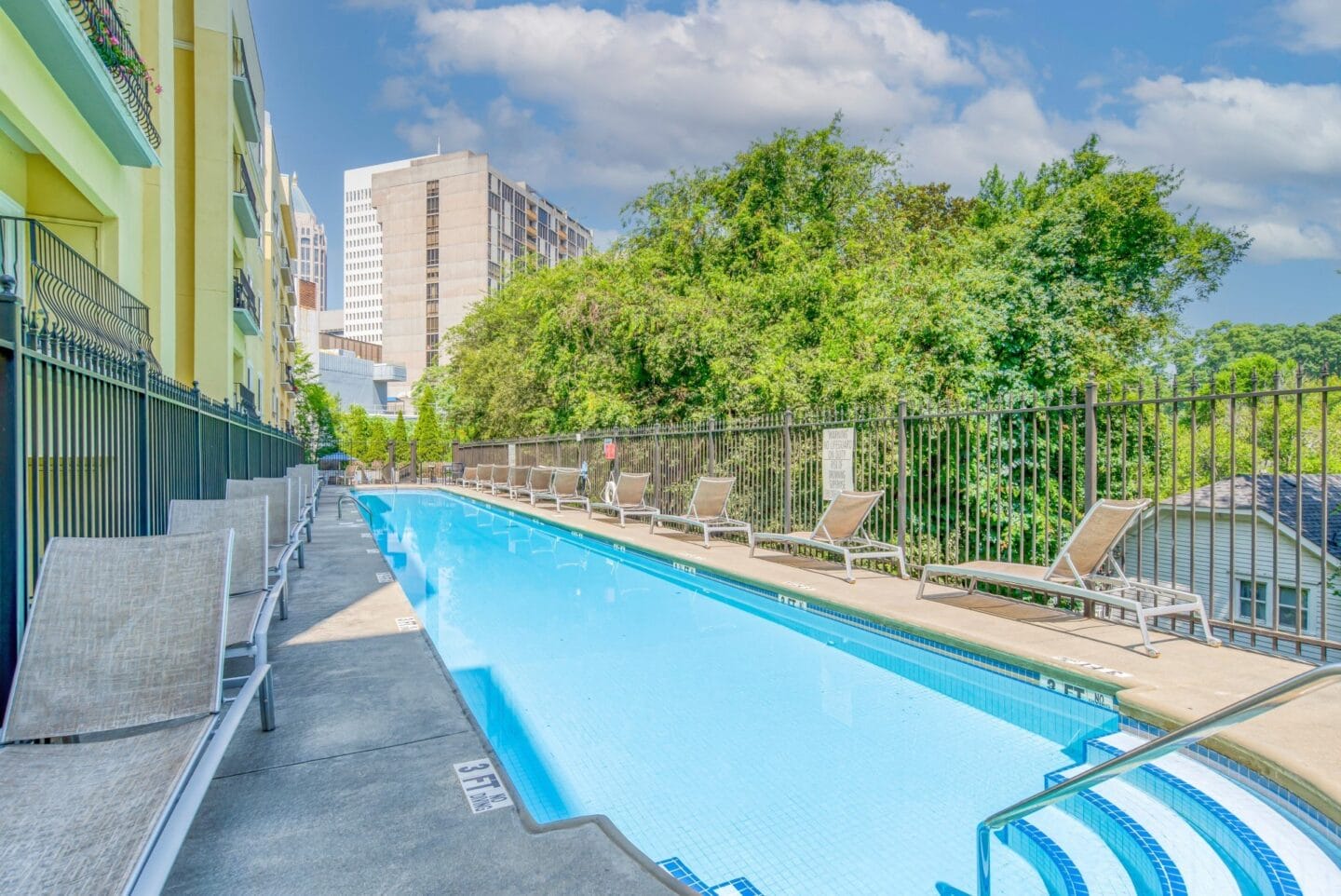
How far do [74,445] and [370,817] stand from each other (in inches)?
96.9

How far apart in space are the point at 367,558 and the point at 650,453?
253 inches

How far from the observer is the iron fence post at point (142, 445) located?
450 centimetres

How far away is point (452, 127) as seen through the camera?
253 ft

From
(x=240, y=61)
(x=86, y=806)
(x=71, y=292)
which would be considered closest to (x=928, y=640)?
(x=86, y=806)

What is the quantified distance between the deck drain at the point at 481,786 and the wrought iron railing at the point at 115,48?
7.82 m

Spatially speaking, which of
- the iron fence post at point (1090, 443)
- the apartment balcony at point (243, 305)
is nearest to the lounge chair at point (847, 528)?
the iron fence post at point (1090, 443)

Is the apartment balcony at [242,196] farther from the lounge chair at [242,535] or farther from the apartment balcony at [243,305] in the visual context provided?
the lounge chair at [242,535]

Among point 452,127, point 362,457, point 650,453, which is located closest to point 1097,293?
point 650,453

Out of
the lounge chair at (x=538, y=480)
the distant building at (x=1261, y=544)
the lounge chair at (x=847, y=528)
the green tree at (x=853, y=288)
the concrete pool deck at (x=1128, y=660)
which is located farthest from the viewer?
the lounge chair at (x=538, y=480)

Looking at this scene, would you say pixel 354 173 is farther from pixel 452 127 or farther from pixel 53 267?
pixel 53 267

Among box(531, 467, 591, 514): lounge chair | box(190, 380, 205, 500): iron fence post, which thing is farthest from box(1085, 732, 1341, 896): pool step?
box(531, 467, 591, 514): lounge chair

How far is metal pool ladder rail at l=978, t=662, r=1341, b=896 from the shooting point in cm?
137

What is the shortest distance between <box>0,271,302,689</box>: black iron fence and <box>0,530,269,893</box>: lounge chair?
0.15 metres

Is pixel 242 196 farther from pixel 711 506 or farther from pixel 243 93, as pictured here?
pixel 711 506
